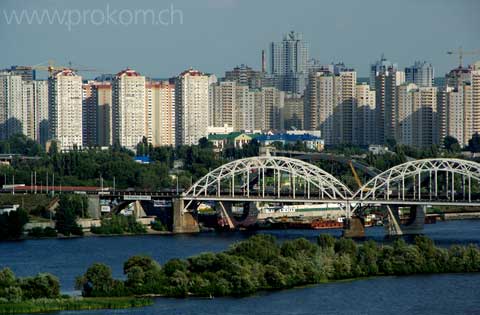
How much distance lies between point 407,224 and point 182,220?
14.0ft

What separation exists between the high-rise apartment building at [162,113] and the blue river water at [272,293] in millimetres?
29137

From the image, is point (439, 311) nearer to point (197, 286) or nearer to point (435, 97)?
point (197, 286)

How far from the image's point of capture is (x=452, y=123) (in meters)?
58.9

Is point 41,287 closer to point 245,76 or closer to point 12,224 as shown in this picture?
point 12,224

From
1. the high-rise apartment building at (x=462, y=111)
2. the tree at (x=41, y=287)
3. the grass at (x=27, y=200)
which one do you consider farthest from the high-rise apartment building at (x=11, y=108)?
the tree at (x=41, y=287)

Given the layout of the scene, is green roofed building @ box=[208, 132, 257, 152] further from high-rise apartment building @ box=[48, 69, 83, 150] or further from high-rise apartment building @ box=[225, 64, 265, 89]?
high-rise apartment building @ box=[225, 64, 265, 89]

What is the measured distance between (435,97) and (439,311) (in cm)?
3903

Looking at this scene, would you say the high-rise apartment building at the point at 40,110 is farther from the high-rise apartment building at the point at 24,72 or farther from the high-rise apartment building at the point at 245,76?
the high-rise apartment building at the point at 245,76

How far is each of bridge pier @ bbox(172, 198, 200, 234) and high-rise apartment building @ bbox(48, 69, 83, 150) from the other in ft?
79.6

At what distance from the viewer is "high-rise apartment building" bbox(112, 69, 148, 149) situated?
58.9 m

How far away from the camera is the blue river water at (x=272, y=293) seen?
21906 millimetres

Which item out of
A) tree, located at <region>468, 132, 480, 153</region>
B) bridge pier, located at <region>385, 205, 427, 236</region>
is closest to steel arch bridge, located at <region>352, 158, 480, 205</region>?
bridge pier, located at <region>385, 205, 427, 236</region>

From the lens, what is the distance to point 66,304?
21.7 metres

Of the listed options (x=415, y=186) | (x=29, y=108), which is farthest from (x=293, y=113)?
(x=415, y=186)
